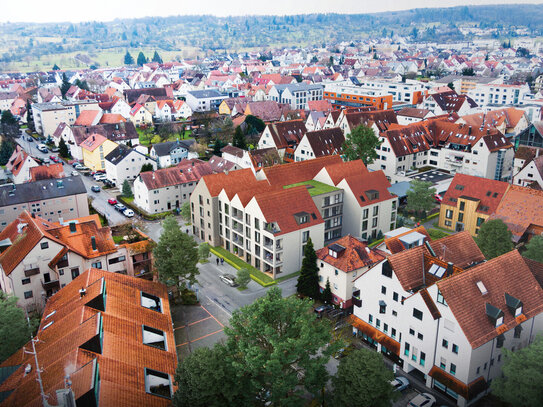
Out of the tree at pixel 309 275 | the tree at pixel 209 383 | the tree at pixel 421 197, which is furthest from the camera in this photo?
the tree at pixel 421 197

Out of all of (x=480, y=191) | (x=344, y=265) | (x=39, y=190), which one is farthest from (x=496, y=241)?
(x=39, y=190)

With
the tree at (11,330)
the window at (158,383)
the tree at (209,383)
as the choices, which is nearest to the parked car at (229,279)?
the window at (158,383)

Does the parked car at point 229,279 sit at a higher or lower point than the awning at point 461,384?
lower

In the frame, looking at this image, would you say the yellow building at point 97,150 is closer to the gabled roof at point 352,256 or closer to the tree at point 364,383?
the gabled roof at point 352,256

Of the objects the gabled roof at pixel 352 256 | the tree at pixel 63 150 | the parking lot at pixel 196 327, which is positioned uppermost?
the gabled roof at pixel 352 256

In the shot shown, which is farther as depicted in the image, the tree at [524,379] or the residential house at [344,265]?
the residential house at [344,265]

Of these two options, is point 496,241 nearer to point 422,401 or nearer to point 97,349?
point 422,401
